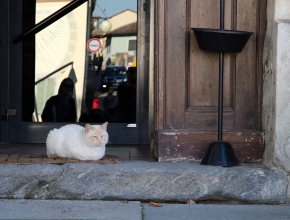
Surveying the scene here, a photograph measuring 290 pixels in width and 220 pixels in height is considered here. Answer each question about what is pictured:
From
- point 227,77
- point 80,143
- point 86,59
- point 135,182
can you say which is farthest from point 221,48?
point 86,59

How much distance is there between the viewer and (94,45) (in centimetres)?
626

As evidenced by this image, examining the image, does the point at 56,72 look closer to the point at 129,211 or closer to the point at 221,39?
the point at 221,39

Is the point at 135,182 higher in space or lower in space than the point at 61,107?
lower

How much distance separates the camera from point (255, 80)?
4.82 meters

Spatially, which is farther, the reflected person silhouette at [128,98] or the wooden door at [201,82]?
the reflected person silhouette at [128,98]

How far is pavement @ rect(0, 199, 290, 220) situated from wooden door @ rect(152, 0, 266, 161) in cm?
51

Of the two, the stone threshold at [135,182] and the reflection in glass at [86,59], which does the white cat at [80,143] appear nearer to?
the stone threshold at [135,182]

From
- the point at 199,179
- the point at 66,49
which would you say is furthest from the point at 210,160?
the point at 66,49

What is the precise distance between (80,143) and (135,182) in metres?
0.56

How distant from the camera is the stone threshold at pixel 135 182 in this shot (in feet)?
14.6

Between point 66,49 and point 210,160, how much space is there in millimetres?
2342

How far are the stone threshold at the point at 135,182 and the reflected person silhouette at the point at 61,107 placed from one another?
1849mm

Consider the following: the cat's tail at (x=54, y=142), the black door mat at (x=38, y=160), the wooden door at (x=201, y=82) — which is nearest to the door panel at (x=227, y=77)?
the wooden door at (x=201, y=82)

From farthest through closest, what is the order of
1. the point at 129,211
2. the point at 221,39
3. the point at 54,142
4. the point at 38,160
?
the point at 54,142
the point at 38,160
the point at 221,39
the point at 129,211
